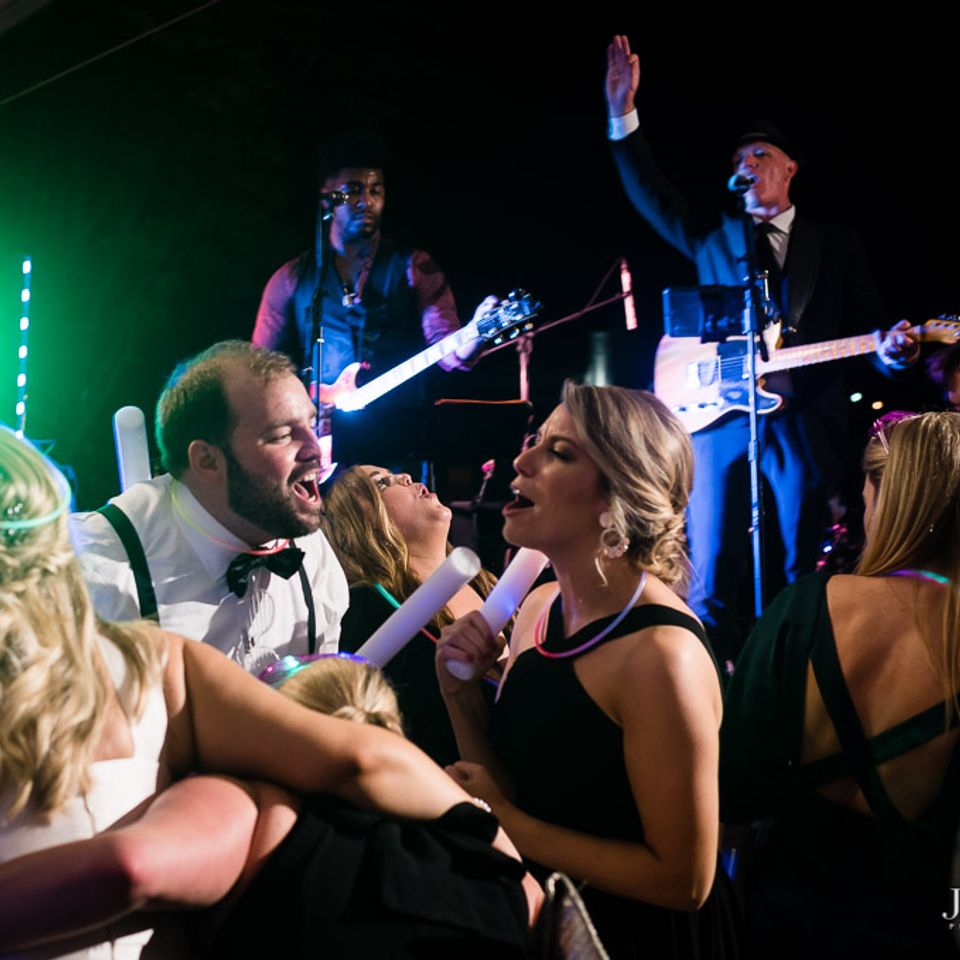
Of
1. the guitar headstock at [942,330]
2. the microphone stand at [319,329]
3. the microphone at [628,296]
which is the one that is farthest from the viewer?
the microphone at [628,296]

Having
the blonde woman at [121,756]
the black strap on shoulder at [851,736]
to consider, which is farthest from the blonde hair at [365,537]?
the blonde woman at [121,756]

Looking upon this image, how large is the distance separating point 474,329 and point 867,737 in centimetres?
314

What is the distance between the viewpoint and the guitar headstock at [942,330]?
398 cm

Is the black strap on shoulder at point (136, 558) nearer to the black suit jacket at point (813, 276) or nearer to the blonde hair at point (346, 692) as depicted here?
the blonde hair at point (346, 692)

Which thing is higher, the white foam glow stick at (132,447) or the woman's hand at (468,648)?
the white foam glow stick at (132,447)

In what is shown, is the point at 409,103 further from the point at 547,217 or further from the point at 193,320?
the point at 193,320

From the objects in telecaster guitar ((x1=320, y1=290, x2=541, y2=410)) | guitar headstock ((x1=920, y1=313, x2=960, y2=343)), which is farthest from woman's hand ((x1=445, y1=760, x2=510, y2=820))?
guitar headstock ((x1=920, y1=313, x2=960, y2=343))

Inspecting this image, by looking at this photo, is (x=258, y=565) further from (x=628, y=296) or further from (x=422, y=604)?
(x=628, y=296)

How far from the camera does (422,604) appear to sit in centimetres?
195

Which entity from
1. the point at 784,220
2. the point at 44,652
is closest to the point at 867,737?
the point at 44,652

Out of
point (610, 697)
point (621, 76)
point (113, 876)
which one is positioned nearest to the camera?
point (113, 876)

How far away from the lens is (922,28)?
14.7ft

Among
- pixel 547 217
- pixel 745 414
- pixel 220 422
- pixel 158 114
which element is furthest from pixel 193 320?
pixel 220 422

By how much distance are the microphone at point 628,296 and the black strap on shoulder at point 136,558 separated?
3177 mm
